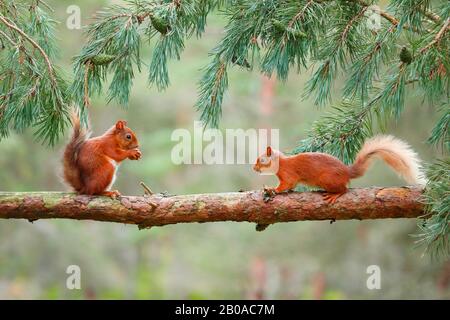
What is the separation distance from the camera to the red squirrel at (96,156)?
346 centimetres

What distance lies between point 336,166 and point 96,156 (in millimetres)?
1268

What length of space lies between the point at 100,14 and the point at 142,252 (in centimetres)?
1146

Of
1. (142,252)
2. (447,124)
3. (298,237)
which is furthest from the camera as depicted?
(142,252)

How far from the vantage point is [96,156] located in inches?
141

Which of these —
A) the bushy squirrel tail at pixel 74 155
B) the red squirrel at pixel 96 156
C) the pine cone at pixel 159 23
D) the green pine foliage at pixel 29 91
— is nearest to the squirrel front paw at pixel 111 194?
the red squirrel at pixel 96 156

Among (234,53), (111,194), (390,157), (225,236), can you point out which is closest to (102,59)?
(234,53)

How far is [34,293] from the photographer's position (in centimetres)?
1088

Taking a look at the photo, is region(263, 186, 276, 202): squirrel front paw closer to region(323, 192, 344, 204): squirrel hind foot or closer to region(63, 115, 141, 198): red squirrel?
region(323, 192, 344, 204): squirrel hind foot

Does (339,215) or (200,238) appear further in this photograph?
(200,238)

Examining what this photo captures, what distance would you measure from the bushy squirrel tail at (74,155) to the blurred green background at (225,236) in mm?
4954

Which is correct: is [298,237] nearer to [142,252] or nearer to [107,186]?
[142,252]

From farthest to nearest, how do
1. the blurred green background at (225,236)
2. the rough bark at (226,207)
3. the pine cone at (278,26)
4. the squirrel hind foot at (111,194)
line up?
1. the blurred green background at (225,236)
2. the squirrel hind foot at (111,194)
3. the rough bark at (226,207)
4. the pine cone at (278,26)

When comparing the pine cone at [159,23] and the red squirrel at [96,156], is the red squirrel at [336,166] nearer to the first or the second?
the red squirrel at [96,156]

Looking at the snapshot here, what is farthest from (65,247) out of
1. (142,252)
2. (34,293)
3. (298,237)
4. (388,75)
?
(388,75)
